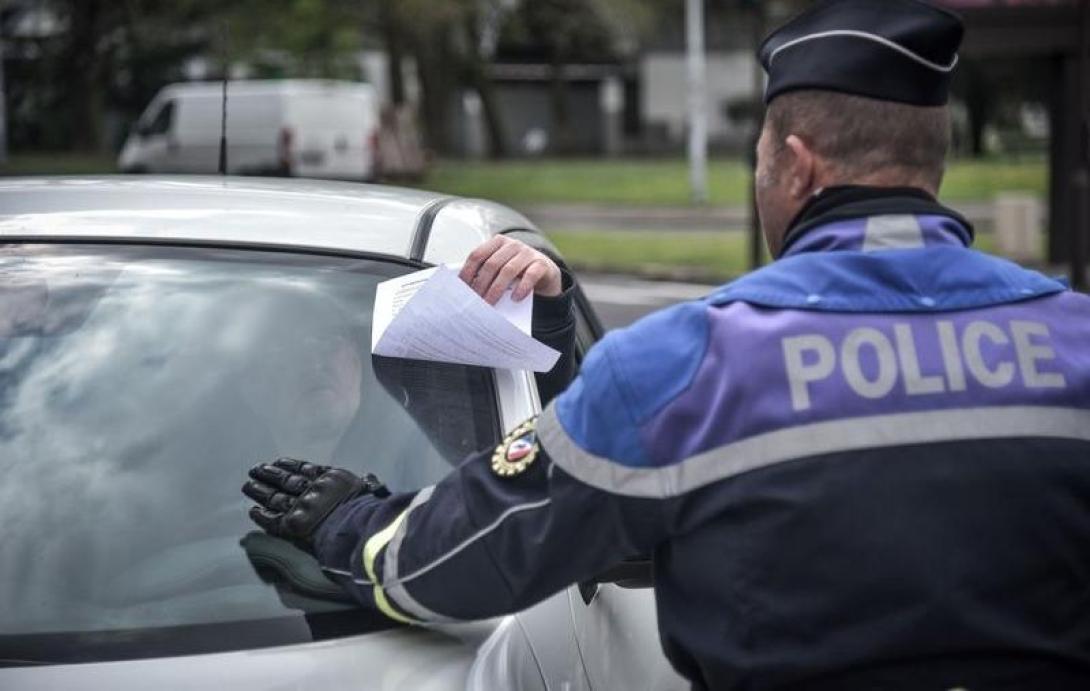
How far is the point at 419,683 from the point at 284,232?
0.95 meters

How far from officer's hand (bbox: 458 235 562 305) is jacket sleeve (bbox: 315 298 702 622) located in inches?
17.6

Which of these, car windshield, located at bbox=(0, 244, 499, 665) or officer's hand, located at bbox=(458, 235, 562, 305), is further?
officer's hand, located at bbox=(458, 235, 562, 305)

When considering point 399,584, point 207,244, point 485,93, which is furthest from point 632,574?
point 485,93

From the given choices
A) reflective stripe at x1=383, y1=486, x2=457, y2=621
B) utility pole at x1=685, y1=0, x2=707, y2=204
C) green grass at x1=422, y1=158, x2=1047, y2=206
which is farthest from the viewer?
green grass at x1=422, y1=158, x2=1047, y2=206

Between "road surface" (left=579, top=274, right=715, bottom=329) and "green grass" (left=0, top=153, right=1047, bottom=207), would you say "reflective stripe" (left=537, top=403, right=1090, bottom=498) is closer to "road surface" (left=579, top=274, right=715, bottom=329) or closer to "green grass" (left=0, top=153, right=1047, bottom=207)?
"road surface" (left=579, top=274, right=715, bottom=329)

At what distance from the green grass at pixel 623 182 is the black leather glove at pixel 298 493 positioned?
82.8 feet

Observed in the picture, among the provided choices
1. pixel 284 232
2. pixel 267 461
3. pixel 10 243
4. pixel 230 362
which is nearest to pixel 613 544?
pixel 267 461

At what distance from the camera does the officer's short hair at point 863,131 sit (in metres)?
1.92

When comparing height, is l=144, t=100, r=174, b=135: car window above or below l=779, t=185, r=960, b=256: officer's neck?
below

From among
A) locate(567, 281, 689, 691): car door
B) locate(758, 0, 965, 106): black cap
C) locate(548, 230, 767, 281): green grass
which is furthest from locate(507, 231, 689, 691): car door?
locate(548, 230, 767, 281): green grass

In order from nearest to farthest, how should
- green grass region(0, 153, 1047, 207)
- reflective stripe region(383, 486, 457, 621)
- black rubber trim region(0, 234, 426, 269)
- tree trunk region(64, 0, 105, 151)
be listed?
reflective stripe region(383, 486, 457, 621) → black rubber trim region(0, 234, 426, 269) → green grass region(0, 153, 1047, 207) → tree trunk region(64, 0, 105, 151)

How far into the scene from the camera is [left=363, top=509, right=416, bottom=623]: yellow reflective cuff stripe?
80.7 inches

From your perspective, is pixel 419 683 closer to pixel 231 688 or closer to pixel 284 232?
pixel 231 688

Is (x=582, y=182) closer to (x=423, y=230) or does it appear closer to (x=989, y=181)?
(x=989, y=181)
